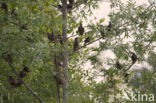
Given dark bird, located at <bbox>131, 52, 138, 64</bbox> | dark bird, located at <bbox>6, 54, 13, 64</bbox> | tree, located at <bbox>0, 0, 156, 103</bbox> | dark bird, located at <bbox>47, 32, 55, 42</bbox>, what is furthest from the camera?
dark bird, located at <bbox>131, 52, 138, 64</bbox>

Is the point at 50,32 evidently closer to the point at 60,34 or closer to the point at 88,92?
the point at 60,34

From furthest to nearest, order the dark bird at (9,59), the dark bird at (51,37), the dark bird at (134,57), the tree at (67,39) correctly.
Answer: the dark bird at (134,57) → the dark bird at (51,37) → the dark bird at (9,59) → the tree at (67,39)

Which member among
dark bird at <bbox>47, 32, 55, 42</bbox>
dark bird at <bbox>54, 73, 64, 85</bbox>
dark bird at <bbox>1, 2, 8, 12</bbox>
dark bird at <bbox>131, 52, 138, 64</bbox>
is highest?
dark bird at <bbox>1, 2, 8, 12</bbox>

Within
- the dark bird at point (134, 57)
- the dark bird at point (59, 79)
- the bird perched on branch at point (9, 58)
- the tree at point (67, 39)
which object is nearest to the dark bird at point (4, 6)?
the tree at point (67, 39)

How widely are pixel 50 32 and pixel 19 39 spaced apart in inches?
25.7

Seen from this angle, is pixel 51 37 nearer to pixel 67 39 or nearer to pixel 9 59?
pixel 67 39

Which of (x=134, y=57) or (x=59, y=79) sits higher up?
(x=134, y=57)

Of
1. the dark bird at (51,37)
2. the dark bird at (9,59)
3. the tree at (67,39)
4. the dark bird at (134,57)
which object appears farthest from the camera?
the dark bird at (134,57)

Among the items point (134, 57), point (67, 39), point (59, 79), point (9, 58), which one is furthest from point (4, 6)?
point (134, 57)

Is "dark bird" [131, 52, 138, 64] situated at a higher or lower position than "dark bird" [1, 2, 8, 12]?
lower

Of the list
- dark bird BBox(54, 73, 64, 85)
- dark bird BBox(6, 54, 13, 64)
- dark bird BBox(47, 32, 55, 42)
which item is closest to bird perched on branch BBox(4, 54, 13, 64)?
dark bird BBox(6, 54, 13, 64)

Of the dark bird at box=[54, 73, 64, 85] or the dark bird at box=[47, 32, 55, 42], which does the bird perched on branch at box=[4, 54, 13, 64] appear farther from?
the dark bird at box=[54, 73, 64, 85]

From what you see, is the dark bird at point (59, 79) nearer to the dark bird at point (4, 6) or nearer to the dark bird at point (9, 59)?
the dark bird at point (9, 59)

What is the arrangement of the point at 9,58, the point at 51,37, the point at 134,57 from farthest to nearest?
the point at 134,57
the point at 51,37
the point at 9,58
